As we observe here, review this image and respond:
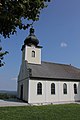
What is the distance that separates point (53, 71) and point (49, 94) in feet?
14.7

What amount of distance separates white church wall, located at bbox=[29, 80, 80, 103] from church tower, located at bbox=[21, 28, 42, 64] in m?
5.11

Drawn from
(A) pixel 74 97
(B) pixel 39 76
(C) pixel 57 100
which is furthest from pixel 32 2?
(A) pixel 74 97

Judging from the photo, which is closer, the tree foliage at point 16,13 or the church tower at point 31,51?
the tree foliage at point 16,13

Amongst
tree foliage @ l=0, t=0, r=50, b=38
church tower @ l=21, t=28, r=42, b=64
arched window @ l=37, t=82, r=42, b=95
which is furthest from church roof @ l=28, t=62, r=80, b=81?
tree foliage @ l=0, t=0, r=50, b=38

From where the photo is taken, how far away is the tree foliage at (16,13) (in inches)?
249

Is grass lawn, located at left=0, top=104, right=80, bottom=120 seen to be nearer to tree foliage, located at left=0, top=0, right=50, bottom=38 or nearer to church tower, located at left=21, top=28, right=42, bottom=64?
tree foliage, located at left=0, top=0, right=50, bottom=38

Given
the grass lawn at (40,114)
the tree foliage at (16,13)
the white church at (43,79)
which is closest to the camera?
the tree foliage at (16,13)

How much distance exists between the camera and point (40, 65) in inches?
1232

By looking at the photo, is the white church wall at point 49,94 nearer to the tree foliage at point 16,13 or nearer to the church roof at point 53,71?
the church roof at point 53,71

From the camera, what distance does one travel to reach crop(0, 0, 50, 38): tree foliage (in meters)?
6.32

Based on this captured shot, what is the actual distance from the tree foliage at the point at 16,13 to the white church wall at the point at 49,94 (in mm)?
20133

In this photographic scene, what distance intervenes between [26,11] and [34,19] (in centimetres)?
64

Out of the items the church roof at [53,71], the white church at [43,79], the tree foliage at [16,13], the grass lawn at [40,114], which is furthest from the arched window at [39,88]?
→ the tree foliage at [16,13]

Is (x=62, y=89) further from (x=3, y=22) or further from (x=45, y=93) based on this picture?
(x=3, y=22)
